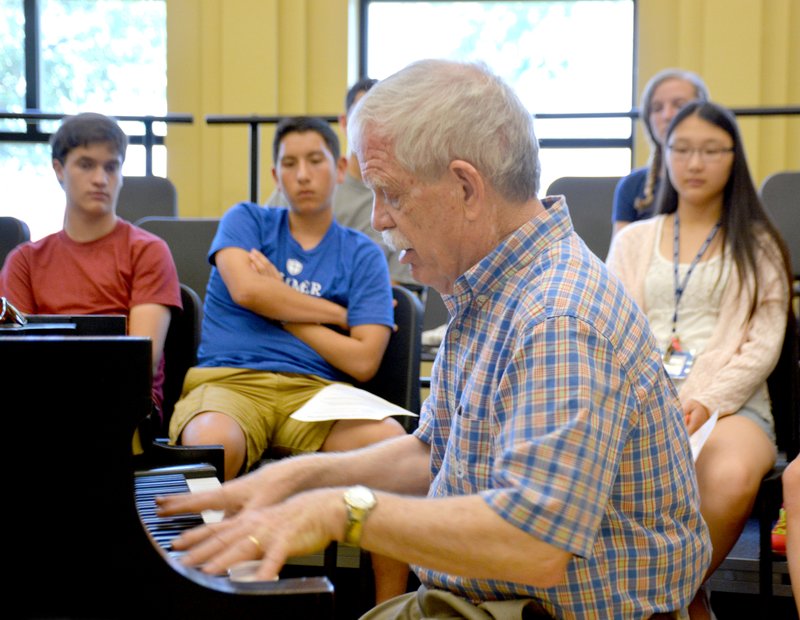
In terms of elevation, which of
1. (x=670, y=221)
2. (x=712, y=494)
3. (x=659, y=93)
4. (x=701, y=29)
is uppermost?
(x=701, y=29)

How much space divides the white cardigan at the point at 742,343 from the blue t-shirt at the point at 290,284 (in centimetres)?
87

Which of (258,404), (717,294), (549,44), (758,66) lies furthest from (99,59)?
(717,294)

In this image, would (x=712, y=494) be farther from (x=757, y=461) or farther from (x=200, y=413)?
(x=200, y=413)

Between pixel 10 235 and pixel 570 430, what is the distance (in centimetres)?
283

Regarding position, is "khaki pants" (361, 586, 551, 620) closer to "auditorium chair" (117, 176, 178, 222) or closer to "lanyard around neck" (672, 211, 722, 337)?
"lanyard around neck" (672, 211, 722, 337)

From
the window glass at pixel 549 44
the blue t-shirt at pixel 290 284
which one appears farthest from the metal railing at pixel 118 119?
the blue t-shirt at pixel 290 284

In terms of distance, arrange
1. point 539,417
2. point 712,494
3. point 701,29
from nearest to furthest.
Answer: point 539,417, point 712,494, point 701,29

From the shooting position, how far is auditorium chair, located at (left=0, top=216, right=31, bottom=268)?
3473mm

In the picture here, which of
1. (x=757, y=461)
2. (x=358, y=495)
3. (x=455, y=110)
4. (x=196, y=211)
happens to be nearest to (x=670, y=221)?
(x=757, y=461)

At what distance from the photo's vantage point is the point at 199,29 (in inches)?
234

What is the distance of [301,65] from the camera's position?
19.2ft

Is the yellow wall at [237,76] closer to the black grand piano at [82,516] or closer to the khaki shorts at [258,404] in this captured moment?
the khaki shorts at [258,404]

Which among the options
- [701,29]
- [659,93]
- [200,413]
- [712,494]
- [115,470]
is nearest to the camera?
[115,470]

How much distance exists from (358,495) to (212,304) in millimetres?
1988
